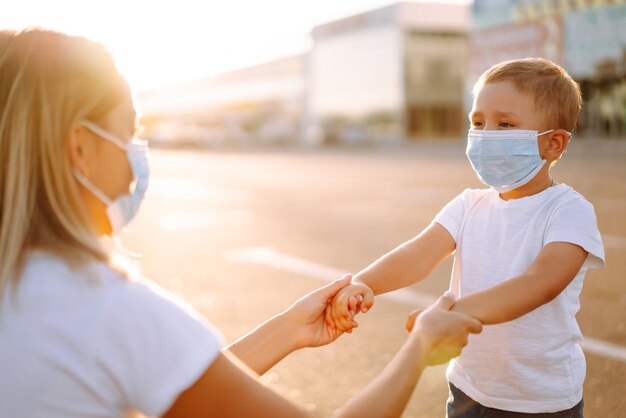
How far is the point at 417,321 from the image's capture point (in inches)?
71.1

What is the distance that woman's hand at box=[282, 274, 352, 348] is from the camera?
94.1 inches

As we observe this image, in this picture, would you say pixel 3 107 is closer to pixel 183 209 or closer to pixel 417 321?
pixel 417 321

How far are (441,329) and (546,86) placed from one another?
35.4 inches

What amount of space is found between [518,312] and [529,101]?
0.69 m

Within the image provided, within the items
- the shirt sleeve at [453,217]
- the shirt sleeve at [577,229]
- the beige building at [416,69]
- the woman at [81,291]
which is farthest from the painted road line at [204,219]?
the beige building at [416,69]

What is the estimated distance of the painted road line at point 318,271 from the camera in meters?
4.95

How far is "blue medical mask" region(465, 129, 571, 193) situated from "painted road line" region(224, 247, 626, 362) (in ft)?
9.17

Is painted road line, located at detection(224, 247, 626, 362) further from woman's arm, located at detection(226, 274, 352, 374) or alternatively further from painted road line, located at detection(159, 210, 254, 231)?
woman's arm, located at detection(226, 274, 352, 374)

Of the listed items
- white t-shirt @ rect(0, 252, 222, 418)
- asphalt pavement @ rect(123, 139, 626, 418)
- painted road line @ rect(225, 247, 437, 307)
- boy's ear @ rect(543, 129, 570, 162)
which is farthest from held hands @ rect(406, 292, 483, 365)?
painted road line @ rect(225, 247, 437, 307)

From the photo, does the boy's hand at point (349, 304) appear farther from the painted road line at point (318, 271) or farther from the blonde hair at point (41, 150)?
the painted road line at point (318, 271)

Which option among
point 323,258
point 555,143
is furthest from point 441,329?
point 323,258

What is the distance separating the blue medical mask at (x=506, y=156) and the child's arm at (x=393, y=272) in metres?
0.24

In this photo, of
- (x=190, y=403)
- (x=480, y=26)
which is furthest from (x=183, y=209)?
(x=480, y=26)

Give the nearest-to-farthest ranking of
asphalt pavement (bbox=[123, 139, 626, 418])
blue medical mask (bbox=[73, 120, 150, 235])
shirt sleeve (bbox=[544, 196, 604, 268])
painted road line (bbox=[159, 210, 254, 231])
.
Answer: blue medical mask (bbox=[73, 120, 150, 235]), shirt sleeve (bbox=[544, 196, 604, 268]), asphalt pavement (bbox=[123, 139, 626, 418]), painted road line (bbox=[159, 210, 254, 231])
